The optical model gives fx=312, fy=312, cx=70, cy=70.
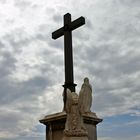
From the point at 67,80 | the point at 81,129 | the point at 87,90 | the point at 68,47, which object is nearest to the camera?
the point at 81,129

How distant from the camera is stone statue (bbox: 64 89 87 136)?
26.9ft

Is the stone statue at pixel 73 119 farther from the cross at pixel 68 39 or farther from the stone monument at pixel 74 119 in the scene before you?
the cross at pixel 68 39

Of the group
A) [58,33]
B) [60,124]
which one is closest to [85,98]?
[60,124]

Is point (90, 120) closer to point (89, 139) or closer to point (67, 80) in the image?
point (89, 139)

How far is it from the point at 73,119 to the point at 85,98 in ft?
2.44

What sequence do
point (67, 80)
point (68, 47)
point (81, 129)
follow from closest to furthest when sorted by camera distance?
1. point (81, 129)
2. point (67, 80)
3. point (68, 47)

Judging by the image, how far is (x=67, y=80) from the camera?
1027 cm

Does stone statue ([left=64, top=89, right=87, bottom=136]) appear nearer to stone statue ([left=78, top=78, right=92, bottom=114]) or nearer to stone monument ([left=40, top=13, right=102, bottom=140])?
stone monument ([left=40, top=13, right=102, bottom=140])

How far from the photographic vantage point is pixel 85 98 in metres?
8.68

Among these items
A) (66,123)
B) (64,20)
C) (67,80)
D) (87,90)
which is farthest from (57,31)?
(66,123)

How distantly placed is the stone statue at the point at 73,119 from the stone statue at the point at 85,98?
0.14m

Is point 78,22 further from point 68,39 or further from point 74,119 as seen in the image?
point 74,119

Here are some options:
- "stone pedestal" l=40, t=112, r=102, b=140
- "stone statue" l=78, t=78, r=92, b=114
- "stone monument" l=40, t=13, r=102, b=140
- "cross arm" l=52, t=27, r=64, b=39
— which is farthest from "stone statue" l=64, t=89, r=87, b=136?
"cross arm" l=52, t=27, r=64, b=39

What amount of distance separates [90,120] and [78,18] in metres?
3.92
